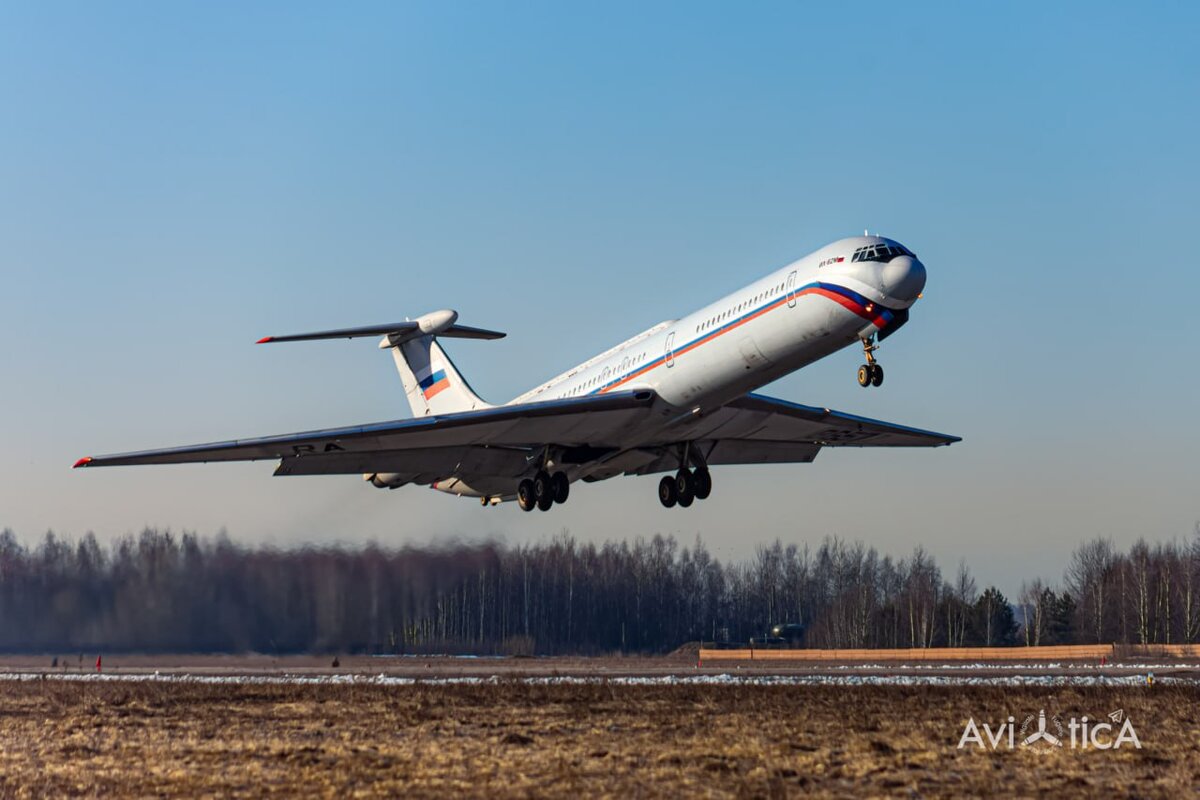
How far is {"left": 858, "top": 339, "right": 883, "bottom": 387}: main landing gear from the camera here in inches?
1023

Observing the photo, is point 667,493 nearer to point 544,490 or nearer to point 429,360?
point 544,490

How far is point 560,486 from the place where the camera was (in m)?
34.2

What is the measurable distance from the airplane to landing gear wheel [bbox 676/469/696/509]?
4 cm

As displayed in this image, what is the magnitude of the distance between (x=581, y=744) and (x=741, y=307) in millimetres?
11995

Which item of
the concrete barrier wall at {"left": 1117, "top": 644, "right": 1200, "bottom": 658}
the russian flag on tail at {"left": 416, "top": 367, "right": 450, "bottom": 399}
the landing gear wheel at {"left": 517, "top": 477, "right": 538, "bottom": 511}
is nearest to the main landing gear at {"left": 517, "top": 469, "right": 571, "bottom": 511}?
the landing gear wheel at {"left": 517, "top": 477, "right": 538, "bottom": 511}

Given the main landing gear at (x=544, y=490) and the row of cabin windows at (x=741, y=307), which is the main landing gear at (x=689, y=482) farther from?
the row of cabin windows at (x=741, y=307)

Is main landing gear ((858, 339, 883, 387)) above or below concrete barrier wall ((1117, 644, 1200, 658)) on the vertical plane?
above

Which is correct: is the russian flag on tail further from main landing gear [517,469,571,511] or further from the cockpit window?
the cockpit window

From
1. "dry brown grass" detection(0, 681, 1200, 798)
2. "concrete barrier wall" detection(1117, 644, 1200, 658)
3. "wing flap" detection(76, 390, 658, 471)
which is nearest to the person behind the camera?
"dry brown grass" detection(0, 681, 1200, 798)

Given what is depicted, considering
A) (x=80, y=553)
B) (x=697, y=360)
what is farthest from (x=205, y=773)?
(x=80, y=553)

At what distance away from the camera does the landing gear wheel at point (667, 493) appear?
3494cm

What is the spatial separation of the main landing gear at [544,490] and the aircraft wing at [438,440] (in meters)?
0.86
